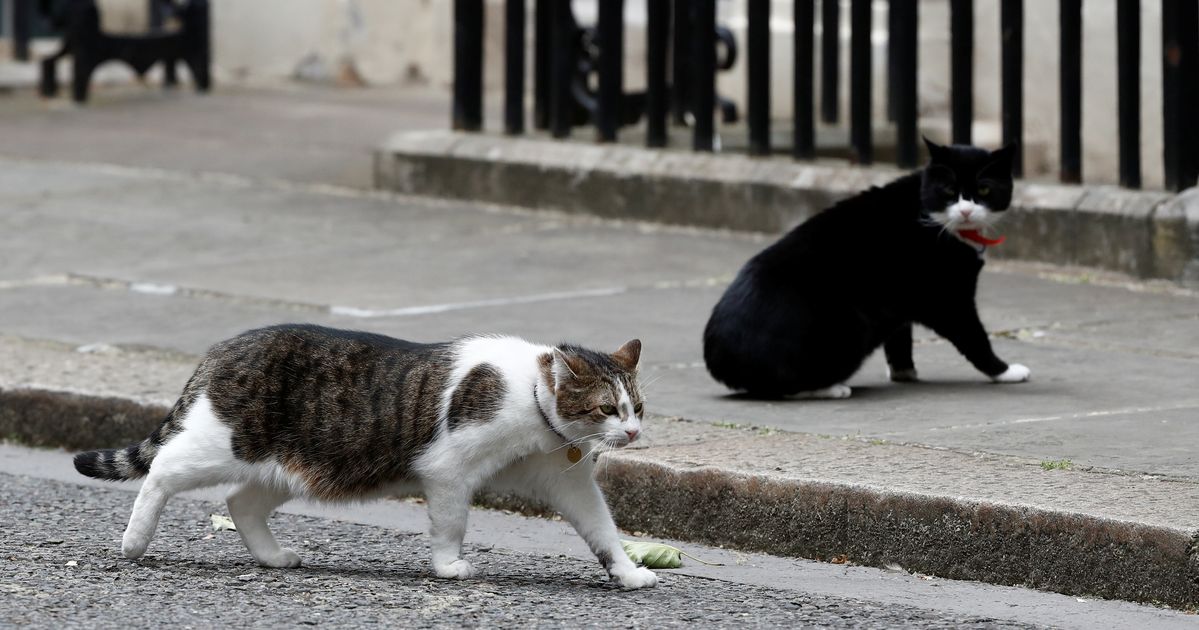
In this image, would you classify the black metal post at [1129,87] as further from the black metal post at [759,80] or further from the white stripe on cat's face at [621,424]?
the white stripe on cat's face at [621,424]

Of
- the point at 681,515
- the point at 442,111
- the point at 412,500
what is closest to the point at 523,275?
the point at 412,500

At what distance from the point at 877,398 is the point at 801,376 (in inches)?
10.5

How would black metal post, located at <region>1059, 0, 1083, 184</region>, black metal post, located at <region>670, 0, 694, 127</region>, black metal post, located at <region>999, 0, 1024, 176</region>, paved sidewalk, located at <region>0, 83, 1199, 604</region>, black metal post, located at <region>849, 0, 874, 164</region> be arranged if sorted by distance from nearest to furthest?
paved sidewalk, located at <region>0, 83, 1199, 604</region> → black metal post, located at <region>1059, 0, 1083, 184</region> → black metal post, located at <region>999, 0, 1024, 176</region> → black metal post, located at <region>849, 0, 874, 164</region> → black metal post, located at <region>670, 0, 694, 127</region>

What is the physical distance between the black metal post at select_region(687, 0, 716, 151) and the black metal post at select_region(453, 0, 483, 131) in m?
1.32

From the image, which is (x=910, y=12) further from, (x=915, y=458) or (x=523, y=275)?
(x=915, y=458)

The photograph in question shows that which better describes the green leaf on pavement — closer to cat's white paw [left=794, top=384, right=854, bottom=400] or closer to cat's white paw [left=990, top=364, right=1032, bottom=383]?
cat's white paw [left=794, top=384, right=854, bottom=400]

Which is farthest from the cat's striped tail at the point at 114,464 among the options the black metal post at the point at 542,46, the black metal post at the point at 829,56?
the black metal post at the point at 542,46

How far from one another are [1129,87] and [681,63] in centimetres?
267

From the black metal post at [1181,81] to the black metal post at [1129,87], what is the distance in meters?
0.15

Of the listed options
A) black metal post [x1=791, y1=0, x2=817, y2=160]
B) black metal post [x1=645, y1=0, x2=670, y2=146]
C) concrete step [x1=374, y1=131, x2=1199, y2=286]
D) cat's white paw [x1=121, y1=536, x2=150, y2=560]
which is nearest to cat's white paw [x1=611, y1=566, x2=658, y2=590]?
cat's white paw [x1=121, y1=536, x2=150, y2=560]

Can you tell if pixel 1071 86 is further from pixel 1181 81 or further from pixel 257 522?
pixel 257 522

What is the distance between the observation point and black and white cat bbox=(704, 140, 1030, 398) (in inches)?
235

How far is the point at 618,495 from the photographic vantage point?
5113 mm

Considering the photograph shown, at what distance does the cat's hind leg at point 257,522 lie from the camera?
4578mm
